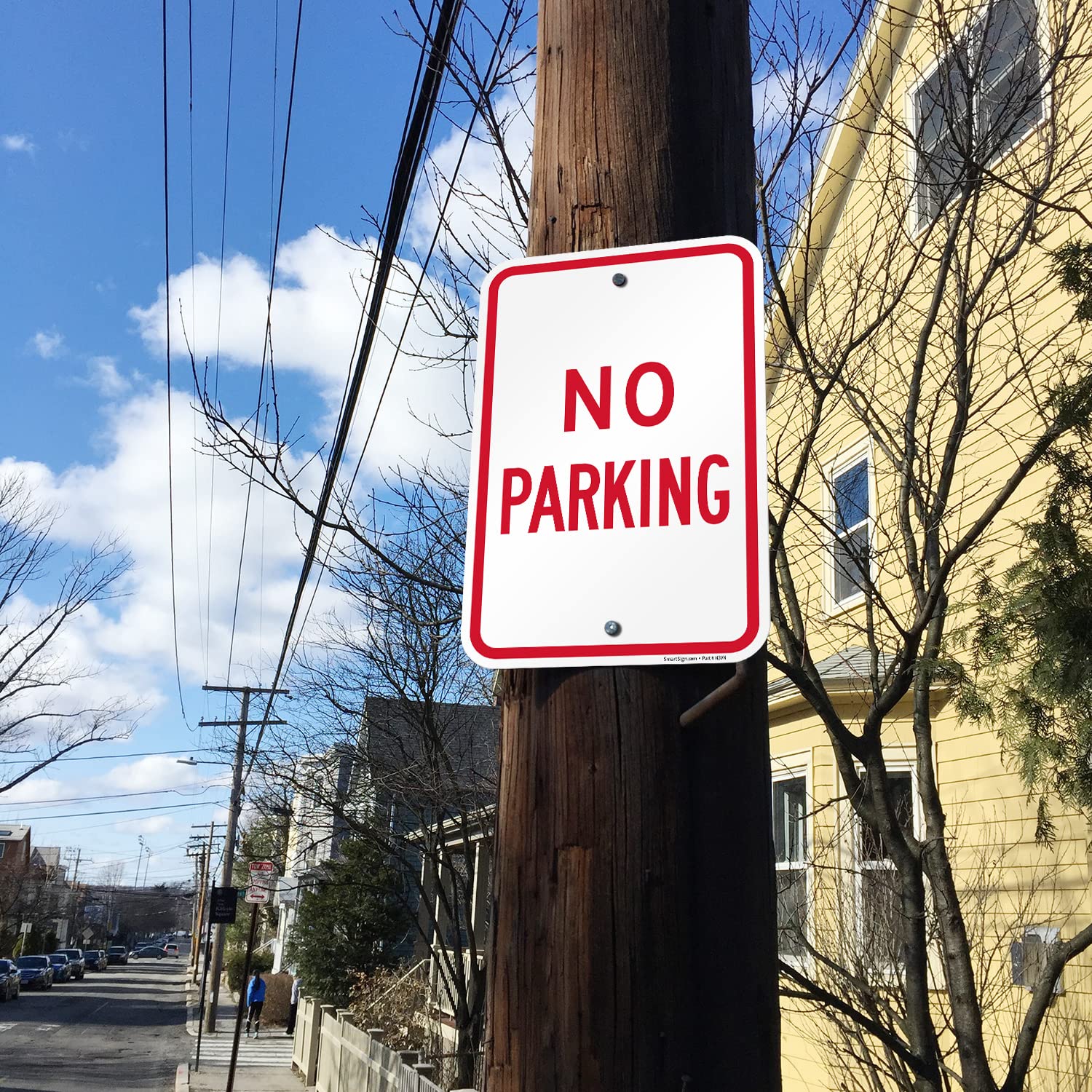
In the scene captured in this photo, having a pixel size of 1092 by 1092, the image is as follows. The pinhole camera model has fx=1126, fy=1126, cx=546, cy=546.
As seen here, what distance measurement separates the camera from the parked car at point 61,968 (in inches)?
2194

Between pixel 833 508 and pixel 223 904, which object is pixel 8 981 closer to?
pixel 223 904

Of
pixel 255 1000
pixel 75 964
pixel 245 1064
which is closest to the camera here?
pixel 245 1064

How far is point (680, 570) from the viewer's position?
170 centimetres

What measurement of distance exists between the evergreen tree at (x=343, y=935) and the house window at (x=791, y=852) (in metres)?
13.5

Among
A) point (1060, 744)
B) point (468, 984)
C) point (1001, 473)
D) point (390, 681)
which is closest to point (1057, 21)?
point (1060, 744)

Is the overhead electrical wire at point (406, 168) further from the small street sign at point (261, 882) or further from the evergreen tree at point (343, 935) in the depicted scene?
the evergreen tree at point (343, 935)

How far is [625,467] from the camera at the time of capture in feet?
5.76

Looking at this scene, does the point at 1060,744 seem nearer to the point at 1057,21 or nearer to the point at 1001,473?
the point at 1057,21

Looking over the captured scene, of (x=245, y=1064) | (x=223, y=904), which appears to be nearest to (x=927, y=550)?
(x=245, y=1064)

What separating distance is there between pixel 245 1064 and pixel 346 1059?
26.4ft

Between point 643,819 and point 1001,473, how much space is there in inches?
329

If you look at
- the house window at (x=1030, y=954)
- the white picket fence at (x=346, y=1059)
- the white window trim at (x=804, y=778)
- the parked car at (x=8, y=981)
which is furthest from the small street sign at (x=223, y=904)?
the parked car at (x=8, y=981)

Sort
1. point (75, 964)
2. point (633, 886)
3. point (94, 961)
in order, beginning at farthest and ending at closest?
point (94, 961) < point (75, 964) < point (633, 886)

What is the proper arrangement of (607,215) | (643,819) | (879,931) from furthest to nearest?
(879,931), (607,215), (643,819)
